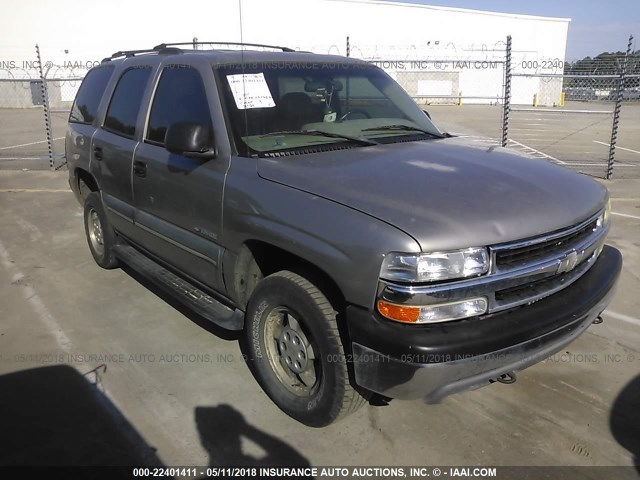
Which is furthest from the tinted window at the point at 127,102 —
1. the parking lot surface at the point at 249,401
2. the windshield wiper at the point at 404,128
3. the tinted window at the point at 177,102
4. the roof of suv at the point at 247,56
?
the windshield wiper at the point at 404,128

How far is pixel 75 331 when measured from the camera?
4.12 m

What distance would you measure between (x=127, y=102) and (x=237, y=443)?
3.06m

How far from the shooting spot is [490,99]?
27.3 meters

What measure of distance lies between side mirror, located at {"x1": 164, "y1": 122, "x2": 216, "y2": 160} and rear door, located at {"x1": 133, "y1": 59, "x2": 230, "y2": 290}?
61 millimetres

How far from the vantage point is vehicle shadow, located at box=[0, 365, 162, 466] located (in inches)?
108

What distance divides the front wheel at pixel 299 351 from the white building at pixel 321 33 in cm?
3341

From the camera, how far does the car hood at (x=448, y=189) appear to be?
238 cm

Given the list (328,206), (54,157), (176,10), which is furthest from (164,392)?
(176,10)

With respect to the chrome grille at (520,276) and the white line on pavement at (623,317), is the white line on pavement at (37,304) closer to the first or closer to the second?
the chrome grille at (520,276)

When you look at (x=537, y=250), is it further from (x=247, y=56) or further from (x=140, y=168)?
(x=140, y=168)

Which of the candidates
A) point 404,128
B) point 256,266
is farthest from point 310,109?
point 256,266

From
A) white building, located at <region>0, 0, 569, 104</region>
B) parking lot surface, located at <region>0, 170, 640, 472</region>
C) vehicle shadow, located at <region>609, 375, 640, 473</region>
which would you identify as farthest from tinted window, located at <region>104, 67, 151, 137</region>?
white building, located at <region>0, 0, 569, 104</region>

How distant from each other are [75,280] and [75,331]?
1.21 meters

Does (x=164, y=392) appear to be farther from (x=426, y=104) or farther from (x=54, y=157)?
(x=426, y=104)
